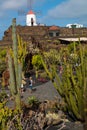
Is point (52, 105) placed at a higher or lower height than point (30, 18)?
lower

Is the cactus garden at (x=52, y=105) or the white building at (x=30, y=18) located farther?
the white building at (x=30, y=18)

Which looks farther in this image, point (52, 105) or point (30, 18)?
point (30, 18)

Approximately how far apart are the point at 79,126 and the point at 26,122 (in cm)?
200

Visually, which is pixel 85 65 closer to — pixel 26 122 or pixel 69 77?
pixel 69 77

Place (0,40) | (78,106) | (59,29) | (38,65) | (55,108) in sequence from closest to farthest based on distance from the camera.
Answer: (78,106) < (55,108) < (38,65) < (0,40) < (59,29)

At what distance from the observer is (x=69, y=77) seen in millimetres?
10266

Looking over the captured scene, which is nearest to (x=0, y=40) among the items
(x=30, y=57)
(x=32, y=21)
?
(x=32, y=21)

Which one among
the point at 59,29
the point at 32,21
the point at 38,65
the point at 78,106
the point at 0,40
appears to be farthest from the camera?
the point at 32,21

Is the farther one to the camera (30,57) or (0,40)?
(0,40)

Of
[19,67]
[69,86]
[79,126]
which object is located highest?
[19,67]

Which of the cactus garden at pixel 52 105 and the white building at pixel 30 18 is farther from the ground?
the white building at pixel 30 18

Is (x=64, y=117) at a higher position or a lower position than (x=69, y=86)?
lower

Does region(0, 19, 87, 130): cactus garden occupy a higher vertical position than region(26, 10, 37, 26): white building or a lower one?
lower

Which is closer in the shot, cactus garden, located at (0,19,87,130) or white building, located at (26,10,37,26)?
cactus garden, located at (0,19,87,130)
